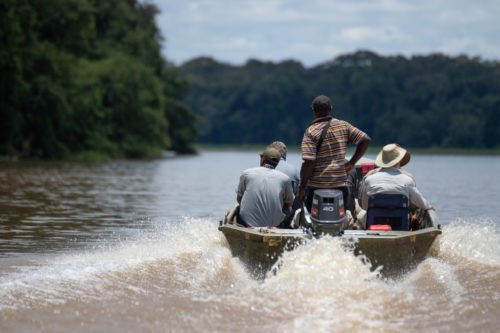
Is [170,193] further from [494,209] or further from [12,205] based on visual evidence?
[494,209]

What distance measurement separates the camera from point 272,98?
15500 centimetres

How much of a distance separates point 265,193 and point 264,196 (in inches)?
1.6

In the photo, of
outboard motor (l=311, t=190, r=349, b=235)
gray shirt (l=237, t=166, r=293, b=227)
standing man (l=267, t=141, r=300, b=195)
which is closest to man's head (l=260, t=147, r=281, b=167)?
gray shirt (l=237, t=166, r=293, b=227)

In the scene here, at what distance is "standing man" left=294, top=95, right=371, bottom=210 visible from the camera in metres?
9.77

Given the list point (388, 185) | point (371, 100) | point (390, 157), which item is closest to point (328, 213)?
point (388, 185)

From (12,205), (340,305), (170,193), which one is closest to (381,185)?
(340,305)

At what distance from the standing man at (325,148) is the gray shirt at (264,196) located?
0.36m

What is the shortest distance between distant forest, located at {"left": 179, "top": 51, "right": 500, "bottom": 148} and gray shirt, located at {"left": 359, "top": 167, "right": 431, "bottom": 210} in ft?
349

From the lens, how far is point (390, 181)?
400 inches

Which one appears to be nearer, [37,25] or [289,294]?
[289,294]

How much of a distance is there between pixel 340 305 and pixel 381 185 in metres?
2.63

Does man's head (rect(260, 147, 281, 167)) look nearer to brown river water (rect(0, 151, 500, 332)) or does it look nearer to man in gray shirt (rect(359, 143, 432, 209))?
man in gray shirt (rect(359, 143, 432, 209))

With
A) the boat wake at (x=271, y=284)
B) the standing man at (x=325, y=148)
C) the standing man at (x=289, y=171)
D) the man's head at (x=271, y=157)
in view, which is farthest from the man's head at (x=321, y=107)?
the boat wake at (x=271, y=284)

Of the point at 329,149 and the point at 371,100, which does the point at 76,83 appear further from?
the point at 371,100
